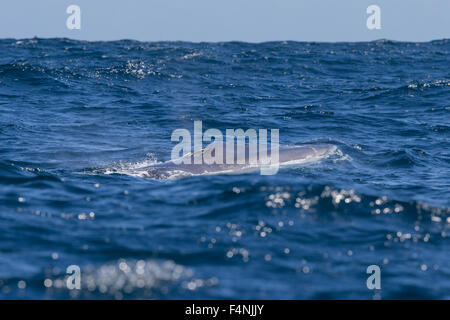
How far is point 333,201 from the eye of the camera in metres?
12.5

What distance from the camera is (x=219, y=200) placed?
12.8 metres

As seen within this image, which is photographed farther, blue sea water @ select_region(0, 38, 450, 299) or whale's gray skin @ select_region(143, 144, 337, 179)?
whale's gray skin @ select_region(143, 144, 337, 179)

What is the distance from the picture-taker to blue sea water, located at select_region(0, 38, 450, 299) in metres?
9.24

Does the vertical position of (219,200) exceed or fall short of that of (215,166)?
it falls short

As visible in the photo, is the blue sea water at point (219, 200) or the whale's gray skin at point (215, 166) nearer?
the blue sea water at point (219, 200)

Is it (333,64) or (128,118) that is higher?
(333,64)

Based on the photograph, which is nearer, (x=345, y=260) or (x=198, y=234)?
(x=345, y=260)

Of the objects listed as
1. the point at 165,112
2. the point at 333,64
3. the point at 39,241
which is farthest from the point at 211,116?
the point at 333,64

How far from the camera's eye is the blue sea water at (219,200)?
9242 millimetres

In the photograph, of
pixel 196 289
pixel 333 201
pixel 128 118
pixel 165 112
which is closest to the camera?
pixel 196 289

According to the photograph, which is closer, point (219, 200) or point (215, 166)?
point (219, 200)

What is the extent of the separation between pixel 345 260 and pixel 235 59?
39.4 m
